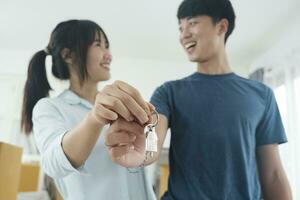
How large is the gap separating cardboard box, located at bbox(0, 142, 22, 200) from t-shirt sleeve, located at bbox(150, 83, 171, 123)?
2.21ft

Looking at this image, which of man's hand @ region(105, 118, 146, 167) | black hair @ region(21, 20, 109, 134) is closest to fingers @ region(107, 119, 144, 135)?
man's hand @ region(105, 118, 146, 167)

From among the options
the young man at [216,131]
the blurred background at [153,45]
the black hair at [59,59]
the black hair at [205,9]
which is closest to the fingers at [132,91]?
the young man at [216,131]

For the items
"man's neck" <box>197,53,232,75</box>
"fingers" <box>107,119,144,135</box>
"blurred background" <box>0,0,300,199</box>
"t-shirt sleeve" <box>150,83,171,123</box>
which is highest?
"blurred background" <box>0,0,300,199</box>

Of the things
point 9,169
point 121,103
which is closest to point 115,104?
point 121,103

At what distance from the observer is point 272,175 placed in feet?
2.84

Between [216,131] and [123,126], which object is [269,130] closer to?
[216,131]

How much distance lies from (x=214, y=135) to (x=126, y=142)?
36 centimetres

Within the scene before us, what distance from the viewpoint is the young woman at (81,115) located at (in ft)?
1.44

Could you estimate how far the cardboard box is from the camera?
1.16 m

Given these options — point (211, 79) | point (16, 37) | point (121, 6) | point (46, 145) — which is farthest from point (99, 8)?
point (46, 145)

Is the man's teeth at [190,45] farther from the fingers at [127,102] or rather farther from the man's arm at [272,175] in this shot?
the fingers at [127,102]

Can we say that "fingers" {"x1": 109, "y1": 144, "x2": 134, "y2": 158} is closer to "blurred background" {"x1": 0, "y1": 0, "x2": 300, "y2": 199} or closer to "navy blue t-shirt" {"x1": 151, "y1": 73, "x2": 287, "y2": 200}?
"navy blue t-shirt" {"x1": 151, "y1": 73, "x2": 287, "y2": 200}

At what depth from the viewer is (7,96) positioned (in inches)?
142

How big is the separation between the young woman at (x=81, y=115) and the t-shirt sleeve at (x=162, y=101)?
157 millimetres
